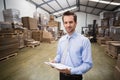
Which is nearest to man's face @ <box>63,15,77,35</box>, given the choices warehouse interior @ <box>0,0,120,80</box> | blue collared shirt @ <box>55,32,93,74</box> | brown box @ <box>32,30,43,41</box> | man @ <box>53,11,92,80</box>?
man @ <box>53,11,92,80</box>

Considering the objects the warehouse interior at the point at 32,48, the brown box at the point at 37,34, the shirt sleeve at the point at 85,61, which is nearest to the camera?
the shirt sleeve at the point at 85,61

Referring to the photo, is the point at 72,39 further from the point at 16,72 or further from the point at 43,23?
the point at 43,23

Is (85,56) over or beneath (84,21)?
beneath

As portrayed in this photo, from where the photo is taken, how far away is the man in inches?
44.8

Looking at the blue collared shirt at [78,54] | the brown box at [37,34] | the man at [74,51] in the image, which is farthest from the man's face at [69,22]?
the brown box at [37,34]

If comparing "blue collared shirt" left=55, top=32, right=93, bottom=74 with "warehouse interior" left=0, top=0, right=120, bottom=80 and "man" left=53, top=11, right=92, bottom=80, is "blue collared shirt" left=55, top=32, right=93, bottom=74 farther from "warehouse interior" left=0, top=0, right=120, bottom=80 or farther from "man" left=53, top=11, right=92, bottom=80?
"warehouse interior" left=0, top=0, right=120, bottom=80

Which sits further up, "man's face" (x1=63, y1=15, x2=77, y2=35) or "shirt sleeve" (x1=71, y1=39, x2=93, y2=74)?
"man's face" (x1=63, y1=15, x2=77, y2=35)

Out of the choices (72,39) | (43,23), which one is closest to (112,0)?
(43,23)

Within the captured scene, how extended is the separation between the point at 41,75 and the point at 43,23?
28.6ft

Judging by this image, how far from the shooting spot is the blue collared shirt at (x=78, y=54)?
1134mm

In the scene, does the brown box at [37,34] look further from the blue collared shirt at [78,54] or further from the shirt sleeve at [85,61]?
the shirt sleeve at [85,61]

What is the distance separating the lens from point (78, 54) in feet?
3.98

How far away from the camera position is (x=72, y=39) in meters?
1.26

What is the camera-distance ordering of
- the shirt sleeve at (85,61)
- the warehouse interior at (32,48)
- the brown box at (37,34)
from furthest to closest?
the brown box at (37,34)
the warehouse interior at (32,48)
the shirt sleeve at (85,61)
